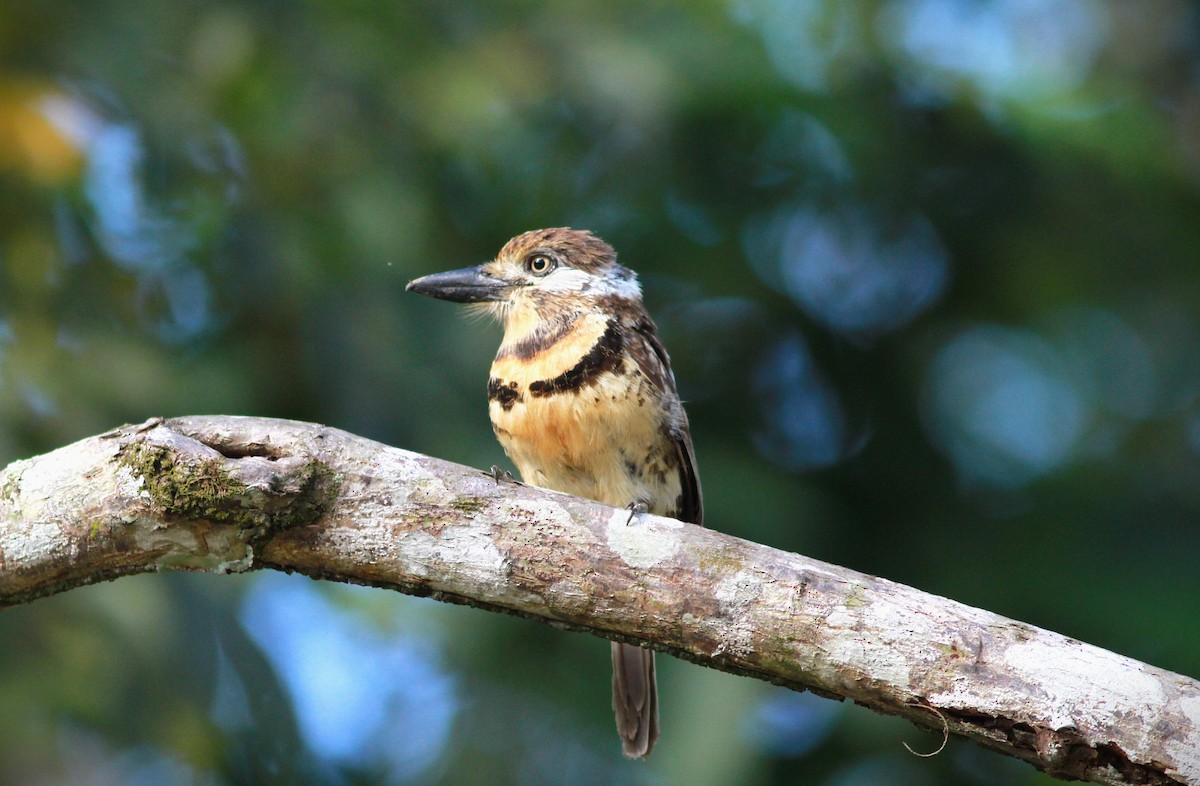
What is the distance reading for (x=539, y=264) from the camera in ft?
12.3

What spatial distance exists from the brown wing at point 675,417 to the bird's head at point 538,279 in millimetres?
206

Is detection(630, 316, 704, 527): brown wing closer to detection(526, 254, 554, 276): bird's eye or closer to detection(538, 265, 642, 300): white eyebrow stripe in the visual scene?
detection(538, 265, 642, 300): white eyebrow stripe

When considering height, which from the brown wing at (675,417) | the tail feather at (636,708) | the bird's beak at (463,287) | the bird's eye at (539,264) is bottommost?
the tail feather at (636,708)

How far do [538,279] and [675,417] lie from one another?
65 cm

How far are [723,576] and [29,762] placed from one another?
3.22 m

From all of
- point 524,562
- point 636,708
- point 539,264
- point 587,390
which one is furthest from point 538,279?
point 524,562

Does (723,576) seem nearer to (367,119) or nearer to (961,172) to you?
(367,119)

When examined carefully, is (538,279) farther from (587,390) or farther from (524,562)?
(524,562)

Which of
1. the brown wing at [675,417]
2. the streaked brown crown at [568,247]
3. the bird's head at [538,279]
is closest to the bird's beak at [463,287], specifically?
the bird's head at [538,279]

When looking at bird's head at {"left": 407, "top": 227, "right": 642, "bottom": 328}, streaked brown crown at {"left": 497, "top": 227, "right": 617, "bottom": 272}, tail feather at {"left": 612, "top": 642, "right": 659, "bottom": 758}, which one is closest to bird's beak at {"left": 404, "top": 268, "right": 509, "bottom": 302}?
bird's head at {"left": 407, "top": 227, "right": 642, "bottom": 328}

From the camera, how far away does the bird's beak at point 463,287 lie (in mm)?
3674

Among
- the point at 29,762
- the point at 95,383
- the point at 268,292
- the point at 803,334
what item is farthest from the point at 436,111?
the point at 29,762

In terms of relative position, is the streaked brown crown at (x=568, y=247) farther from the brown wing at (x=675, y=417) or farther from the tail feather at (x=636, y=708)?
the tail feather at (x=636, y=708)

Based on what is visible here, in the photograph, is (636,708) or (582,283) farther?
(582,283)
